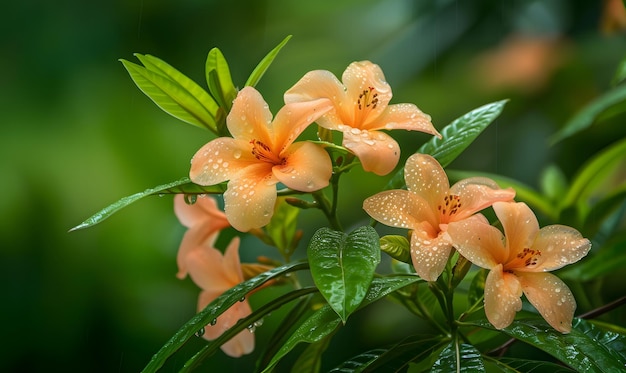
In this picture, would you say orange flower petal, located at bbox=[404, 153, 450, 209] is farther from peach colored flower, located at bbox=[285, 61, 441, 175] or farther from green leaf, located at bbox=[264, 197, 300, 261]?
green leaf, located at bbox=[264, 197, 300, 261]

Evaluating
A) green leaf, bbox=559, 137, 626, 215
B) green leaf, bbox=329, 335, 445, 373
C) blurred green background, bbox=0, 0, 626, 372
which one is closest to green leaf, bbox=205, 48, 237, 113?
green leaf, bbox=329, 335, 445, 373

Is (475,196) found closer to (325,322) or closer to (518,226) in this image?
(518,226)

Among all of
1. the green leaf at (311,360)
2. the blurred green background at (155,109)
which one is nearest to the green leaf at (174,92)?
the green leaf at (311,360)

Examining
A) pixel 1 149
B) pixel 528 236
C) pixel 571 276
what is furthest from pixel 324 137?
pixel 1 149

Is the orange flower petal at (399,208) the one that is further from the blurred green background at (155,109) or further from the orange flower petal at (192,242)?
the blurred green background at (155,109)

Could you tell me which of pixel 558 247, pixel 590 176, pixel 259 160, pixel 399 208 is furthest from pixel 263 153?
pixel 590 176

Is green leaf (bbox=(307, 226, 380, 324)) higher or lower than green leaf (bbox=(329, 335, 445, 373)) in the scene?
higher

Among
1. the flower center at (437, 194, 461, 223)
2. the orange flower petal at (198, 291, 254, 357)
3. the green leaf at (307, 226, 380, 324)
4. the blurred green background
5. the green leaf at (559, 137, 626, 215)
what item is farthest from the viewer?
the blurred green background
